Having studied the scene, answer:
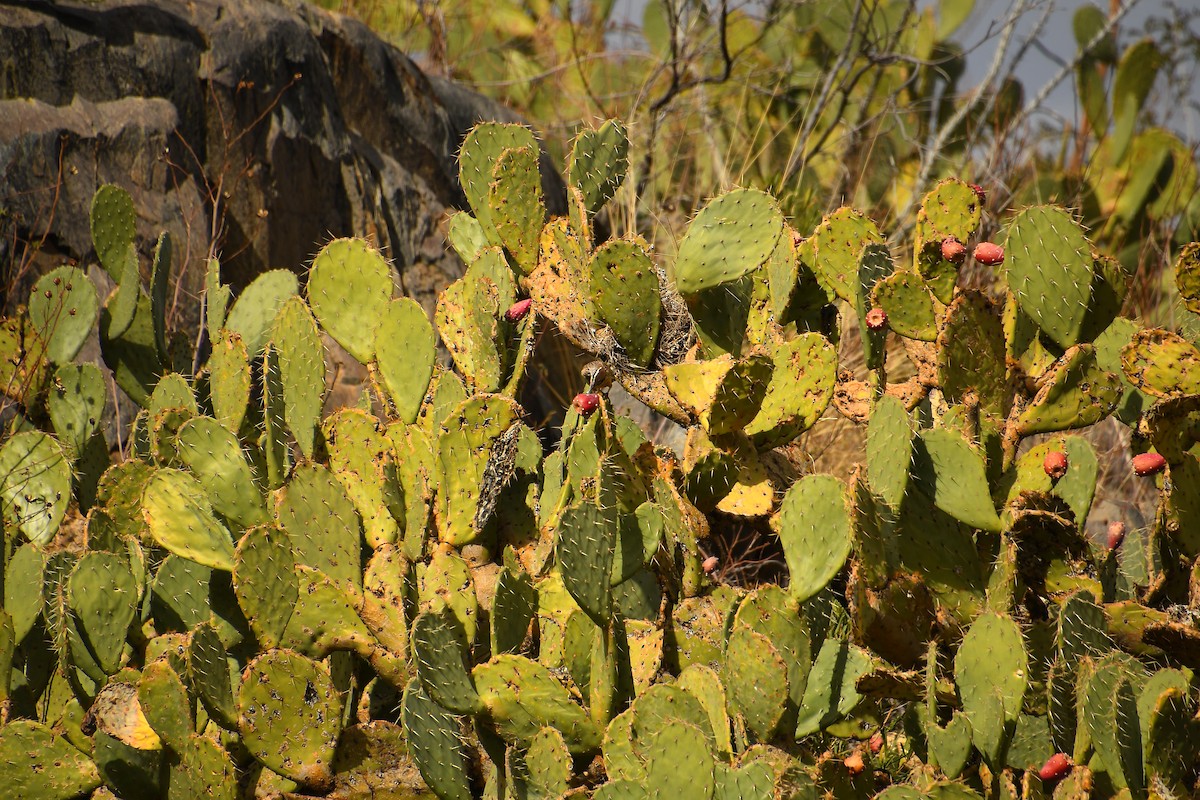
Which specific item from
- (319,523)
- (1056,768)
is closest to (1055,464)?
(1056,768)

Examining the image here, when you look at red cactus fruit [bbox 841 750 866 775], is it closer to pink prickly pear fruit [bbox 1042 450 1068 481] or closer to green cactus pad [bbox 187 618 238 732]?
pink prickly pear fruit [bbox 1042 450 1068 481]

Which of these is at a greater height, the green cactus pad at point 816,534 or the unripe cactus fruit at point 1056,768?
the green cactus pad at point 816,534

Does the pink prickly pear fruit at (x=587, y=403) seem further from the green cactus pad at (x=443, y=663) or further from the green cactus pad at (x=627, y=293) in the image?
the green cactus pad at (x=443, y=663)

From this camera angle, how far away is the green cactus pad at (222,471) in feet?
6.32

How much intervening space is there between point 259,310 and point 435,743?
1.16 m

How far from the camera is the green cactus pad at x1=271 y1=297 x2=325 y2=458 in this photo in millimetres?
1980

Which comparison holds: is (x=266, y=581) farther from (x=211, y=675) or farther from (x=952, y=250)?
(x=952, y=250)

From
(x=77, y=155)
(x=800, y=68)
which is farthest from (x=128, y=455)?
(x=800, y=68)

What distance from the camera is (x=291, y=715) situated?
5.50 ft

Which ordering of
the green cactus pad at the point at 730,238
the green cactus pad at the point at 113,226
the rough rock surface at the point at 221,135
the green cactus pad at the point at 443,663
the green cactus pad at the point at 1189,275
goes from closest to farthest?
the green cactus pad at the point at 443,663
the green cactus pad at the point at 730,238
the green cactus pad at the point at 1189,275
the green cactus pad at the point at 113,226
the rough rock surface at the point at 221,135

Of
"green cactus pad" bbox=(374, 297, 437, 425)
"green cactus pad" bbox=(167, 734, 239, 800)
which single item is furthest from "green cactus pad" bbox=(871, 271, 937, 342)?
"green cactus pad" bbox=(167, 734, 239, 800)

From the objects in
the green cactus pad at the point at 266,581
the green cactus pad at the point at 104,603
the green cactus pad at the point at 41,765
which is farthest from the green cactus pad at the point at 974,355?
the green cactus pad at the point at 41,765

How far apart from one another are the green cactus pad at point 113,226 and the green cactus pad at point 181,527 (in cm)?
80

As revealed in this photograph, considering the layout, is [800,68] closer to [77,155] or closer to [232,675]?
[77,155]
